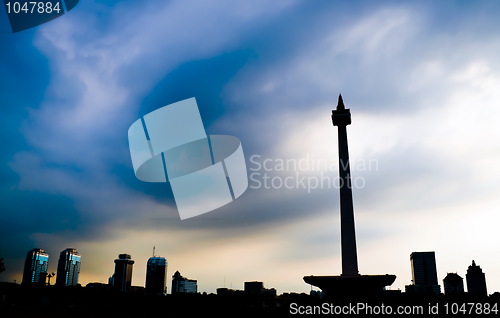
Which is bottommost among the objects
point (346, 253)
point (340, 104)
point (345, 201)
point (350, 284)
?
point (350, 284)

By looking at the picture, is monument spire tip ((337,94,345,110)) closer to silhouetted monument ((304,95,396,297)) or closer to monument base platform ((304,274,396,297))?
silhouetted monument ((304,95,396,297))

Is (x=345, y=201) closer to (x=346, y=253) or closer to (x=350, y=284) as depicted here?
(x=346, y=253)

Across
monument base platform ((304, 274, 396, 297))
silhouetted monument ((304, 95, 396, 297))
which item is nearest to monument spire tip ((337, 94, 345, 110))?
silhouetted monument ((304, 95, 396, 297))

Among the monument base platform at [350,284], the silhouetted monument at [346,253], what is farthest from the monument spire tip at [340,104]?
the monument base platform at [350,284]

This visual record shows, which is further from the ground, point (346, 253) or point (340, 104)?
point (340, 104)

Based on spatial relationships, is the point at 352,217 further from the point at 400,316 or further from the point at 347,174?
the point at 400,316

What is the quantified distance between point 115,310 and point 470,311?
36.1m

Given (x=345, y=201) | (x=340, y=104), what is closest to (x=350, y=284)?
(x=345, y=201)

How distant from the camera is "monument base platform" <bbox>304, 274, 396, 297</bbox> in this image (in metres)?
41.4

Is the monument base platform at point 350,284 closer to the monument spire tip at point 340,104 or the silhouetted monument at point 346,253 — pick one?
the silhouetted monument at point 346,253

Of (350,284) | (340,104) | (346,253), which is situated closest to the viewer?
(350,284)

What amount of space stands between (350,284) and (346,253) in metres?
3.61

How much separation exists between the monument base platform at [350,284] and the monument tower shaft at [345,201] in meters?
1.75

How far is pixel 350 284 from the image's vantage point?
1678 inches
